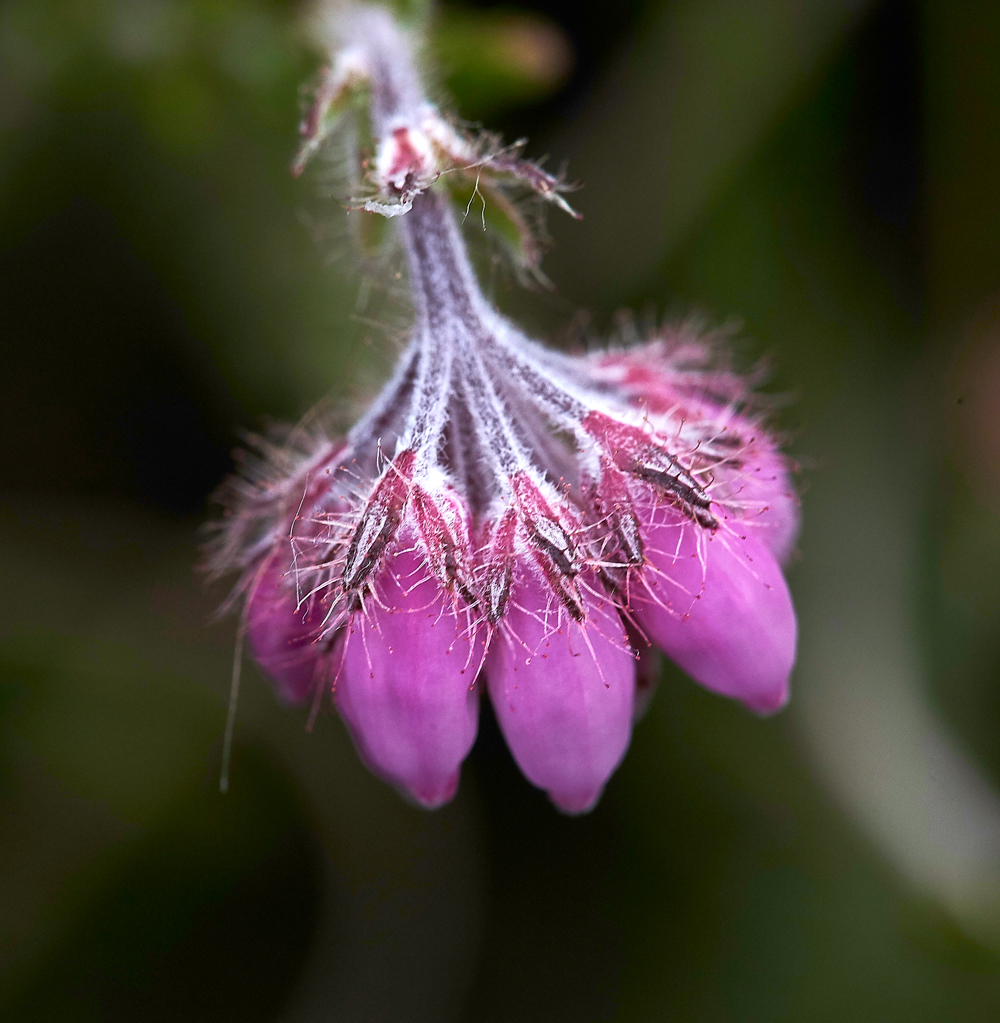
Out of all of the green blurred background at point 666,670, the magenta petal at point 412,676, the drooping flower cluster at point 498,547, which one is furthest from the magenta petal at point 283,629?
the green blurred background at point 666,670

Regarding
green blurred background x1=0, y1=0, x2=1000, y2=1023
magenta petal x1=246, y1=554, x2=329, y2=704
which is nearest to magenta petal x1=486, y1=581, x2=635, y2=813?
magenta petal x1=246, y1=554, x2=329, y2=704

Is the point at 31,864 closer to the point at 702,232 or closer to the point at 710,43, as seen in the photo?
the point at 702,232

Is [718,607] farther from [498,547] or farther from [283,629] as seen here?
[283,629]

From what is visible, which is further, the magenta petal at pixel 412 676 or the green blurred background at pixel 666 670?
the green blurred background at pixel 666 670

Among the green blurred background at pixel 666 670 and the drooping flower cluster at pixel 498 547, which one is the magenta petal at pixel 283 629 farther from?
the green blurred background at pixel 666 670

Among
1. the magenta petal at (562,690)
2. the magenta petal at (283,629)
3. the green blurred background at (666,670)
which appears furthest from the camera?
Answer: the green blurred background at (666,670)

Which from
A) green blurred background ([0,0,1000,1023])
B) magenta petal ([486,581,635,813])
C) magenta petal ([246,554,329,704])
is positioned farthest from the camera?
green blurred background ([0,0,1000,1023])

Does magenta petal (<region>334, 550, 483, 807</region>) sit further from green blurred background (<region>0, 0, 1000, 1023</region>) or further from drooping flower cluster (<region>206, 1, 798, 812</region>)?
green blurred background (<region>0, 0, 1000, 1023</region>)

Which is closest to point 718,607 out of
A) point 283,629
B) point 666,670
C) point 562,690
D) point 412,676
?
point 562,690

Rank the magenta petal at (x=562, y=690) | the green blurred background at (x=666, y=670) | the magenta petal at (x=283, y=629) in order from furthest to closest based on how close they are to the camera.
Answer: the green blurred background at (x=666, y=670)
the magenta petal at (x=283, y=629)
the magenta petal at (x=562, y=690)
